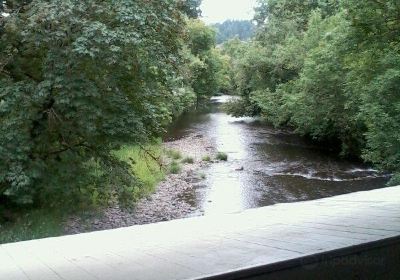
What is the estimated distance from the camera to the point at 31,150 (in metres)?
10.0

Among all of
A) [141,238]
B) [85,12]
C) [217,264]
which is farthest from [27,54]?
[217,264]

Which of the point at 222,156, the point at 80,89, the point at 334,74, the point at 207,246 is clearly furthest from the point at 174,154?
the point at 207,246

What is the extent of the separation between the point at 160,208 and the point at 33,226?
4067 mm

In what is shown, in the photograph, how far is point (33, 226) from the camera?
32.8 feet

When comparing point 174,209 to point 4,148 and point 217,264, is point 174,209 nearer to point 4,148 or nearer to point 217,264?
→ point 4,148

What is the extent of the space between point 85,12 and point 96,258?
686 cm

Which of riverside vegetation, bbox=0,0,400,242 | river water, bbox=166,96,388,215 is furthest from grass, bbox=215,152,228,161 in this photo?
riverside vegetation, bbox=0,0,400,242

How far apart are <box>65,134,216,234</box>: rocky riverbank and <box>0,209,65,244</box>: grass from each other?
0.32 meters

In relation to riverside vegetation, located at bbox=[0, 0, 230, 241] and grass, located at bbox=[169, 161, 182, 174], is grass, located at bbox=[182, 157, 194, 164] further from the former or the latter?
riverside vegetation, located at bbox=[0, 0, 230, 241]

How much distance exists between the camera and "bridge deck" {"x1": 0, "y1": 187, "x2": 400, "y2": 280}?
2889 mm

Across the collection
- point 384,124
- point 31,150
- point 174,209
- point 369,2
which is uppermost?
point 369,2

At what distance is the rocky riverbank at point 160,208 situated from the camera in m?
11.1

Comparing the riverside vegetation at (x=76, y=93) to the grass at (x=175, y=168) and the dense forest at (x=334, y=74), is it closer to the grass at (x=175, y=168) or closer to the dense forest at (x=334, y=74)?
the dense forest at (x=334, y=74)

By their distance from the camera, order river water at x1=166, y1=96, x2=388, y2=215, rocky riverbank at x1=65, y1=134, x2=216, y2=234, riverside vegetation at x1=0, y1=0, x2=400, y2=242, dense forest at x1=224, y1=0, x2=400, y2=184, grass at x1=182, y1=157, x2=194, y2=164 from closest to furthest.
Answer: riverside vegetation at x1=0, y1=0, x2=400, y2=242 < rocky riverbank at x1=65, y1=134, x2=216, y2=234 < dense forest at x1=224, y1=0, x2=400, y2=184 < river water at x1=166, y1=96, x2=388, y2=215 < grass at x1=182, y1=157, x2=194, y2=164
